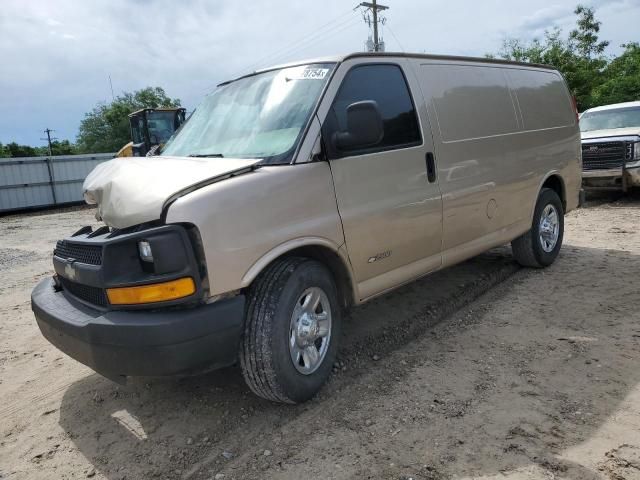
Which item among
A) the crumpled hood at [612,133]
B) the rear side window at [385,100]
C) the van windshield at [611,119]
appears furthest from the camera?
the van windshield at [611,119]

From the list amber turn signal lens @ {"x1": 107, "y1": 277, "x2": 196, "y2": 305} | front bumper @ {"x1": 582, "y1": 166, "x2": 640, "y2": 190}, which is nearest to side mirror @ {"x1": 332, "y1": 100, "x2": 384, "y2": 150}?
amber turn signal lens @ {"x1": 107, "y1": 277, "x2": 196, "y2": 305}

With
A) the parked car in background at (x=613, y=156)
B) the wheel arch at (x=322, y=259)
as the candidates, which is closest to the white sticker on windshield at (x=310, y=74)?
the wheel arch at (x=322, y=259)

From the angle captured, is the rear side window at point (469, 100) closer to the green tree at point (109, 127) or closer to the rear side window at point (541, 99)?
the rear side window at point (541, 99)

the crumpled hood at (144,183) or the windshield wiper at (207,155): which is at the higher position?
the windshield wiper at (207,155)

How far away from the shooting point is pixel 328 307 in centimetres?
331

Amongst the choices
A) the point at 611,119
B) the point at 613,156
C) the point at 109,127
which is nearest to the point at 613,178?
the point at 613,156

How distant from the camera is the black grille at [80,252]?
9.32ft

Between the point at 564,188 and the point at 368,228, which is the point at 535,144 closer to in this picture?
the point at 564,188

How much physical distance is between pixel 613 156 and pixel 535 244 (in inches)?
227

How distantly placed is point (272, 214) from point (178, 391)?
1.52 m

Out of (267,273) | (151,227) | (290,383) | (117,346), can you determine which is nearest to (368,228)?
(267,273)

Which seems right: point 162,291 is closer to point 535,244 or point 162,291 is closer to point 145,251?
point 145,251

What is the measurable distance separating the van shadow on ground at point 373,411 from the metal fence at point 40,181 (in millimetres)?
18248

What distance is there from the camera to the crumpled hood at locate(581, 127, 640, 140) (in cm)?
1005
